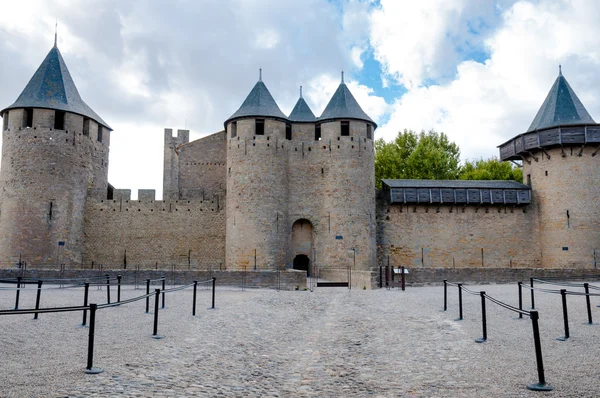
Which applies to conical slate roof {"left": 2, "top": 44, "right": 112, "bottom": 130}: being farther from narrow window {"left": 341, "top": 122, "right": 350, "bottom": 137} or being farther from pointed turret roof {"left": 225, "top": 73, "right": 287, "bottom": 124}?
narrow window {"left": 341, "top": 122, "right": 350, "bottom": 137}

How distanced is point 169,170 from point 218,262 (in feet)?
46.2

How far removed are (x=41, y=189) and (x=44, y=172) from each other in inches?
31.5

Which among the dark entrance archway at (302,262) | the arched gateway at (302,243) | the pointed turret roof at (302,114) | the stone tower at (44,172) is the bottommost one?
the dark entrance archway at (302,262)

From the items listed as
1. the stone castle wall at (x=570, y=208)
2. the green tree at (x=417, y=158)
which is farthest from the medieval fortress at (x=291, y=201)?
the green tree at (x=417, y=158)

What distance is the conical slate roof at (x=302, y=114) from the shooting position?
90.0 ft

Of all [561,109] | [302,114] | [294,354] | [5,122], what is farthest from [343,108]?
[294,354]

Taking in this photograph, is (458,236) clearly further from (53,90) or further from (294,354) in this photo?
(294,354)

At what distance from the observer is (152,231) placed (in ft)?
89.7

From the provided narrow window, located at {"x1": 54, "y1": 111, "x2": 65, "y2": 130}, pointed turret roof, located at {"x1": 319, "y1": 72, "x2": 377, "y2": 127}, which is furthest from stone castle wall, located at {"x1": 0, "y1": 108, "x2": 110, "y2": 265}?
pointed turret roof, located at {"x1": 319, "y1": 72, "x2": 377, "y2": 127}

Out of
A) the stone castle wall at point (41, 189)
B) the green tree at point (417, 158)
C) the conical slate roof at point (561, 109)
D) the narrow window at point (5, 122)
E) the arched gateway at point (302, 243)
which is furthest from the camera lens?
the green tree at point (417, 158)

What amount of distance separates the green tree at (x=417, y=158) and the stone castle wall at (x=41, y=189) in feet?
70.9

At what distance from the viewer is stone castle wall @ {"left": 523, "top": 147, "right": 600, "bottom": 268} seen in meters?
25.8

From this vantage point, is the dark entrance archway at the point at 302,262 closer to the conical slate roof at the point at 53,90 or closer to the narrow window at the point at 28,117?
the conical slate roof at the point at 53,90

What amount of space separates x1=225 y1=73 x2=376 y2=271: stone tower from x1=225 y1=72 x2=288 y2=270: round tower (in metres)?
0.05
